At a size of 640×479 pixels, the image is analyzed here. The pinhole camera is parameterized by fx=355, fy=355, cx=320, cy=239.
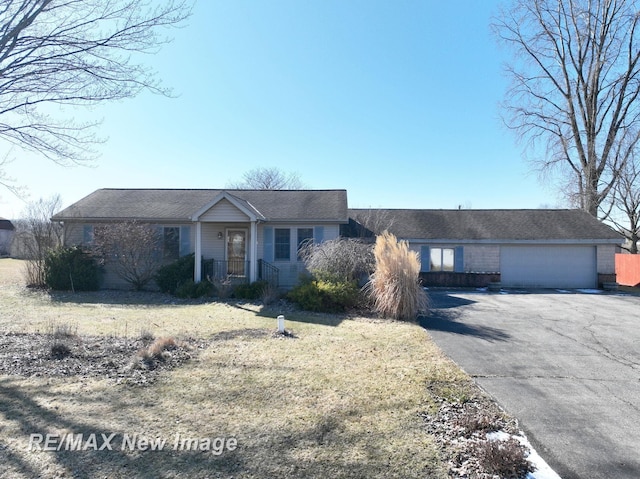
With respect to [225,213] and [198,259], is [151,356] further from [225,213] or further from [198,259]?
[225,213]

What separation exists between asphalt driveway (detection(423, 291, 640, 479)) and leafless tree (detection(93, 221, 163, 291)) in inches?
415

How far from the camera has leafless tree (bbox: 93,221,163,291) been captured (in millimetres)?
13250

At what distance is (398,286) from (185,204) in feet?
36.1

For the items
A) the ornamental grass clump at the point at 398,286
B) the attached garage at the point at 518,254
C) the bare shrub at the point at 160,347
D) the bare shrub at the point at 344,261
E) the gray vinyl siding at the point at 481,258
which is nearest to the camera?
the bare shrub at the point at 160,347

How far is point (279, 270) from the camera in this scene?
14930mm

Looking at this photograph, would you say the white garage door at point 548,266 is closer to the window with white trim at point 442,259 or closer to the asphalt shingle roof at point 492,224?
the asphalt shingle roof at point 492,224

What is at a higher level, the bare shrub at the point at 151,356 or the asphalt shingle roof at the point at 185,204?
the asphalt shingle roof at the point at 185,204

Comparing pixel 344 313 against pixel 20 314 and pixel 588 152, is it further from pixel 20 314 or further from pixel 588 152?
pixel 588 152

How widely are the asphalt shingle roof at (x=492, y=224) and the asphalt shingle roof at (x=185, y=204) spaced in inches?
165

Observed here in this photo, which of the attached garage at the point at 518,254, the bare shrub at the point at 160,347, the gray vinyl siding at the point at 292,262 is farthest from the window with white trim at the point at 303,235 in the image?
the bare shrub at the point at 160,347

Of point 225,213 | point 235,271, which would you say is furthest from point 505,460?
point 235,271

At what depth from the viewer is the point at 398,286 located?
961cm

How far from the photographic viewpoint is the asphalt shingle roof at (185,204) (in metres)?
14.8

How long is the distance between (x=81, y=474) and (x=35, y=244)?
15019mm
